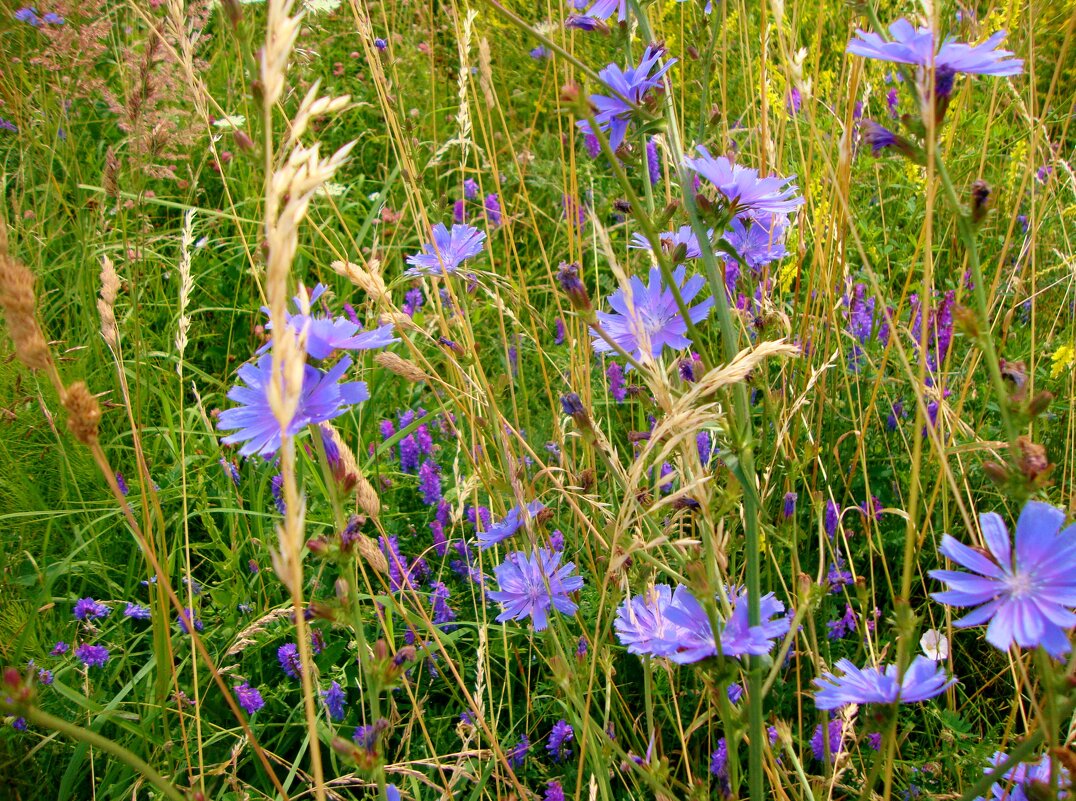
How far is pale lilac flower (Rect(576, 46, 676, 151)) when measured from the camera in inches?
49.3

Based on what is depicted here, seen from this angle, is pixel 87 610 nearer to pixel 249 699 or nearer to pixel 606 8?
pixel 249 699

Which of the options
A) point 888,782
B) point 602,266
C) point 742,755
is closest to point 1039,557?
point 888,782

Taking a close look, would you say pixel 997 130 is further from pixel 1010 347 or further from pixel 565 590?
pixel 565 590

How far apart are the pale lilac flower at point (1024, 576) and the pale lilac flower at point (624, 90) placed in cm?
72

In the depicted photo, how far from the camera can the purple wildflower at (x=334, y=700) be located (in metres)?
1.80

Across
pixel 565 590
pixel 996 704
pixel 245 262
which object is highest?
pixel 245 262

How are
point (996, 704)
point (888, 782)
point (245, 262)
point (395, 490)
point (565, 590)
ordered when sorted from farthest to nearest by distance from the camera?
point (245, 262), point (395, 490), point (996, 704), point (565, 590), point (888, 782)

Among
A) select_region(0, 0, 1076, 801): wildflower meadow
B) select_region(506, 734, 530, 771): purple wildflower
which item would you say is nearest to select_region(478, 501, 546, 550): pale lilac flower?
select_region(0, 0, 1076, 801): wildflower meadow

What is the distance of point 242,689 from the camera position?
180 cm

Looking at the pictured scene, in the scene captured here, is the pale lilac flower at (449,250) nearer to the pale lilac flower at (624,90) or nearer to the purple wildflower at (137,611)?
the pale lilac flower at (624,90)

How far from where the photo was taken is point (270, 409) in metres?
1.04

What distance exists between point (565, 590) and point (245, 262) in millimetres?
2197

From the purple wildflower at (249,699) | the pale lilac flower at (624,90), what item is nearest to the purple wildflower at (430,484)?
the purple wildflower at (249,699)

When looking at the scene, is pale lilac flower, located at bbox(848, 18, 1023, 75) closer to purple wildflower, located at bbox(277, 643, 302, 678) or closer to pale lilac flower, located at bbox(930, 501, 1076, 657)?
pale lilac flower, located at bbox(930, 501, 1076, 657)
